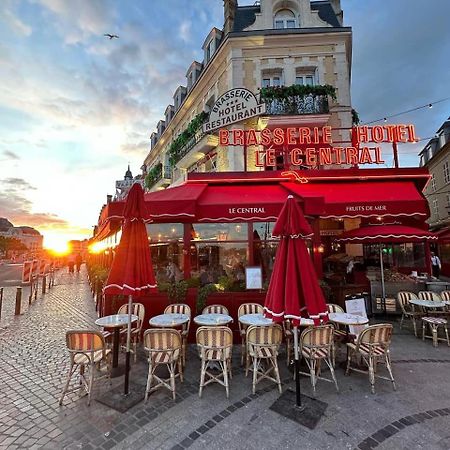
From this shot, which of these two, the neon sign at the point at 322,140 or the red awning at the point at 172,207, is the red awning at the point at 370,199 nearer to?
the neon sign at the point at 322,140

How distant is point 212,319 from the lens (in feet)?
19.3

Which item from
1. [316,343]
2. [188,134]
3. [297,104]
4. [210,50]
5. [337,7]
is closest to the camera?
[316,343]

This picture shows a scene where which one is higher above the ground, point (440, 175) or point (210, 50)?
point (210, 50)

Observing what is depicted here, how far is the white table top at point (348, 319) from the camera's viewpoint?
538 centimetres

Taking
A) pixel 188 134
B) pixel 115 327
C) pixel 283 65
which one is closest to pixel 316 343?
pixel 115 327

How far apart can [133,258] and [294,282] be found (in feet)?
9.47

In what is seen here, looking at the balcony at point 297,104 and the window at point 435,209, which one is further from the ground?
the balcony at point 297,104

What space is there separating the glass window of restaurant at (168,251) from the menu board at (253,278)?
7.76ft

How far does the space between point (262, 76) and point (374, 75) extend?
15.2 m

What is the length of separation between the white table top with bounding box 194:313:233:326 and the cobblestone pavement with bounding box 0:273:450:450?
0.95 metres

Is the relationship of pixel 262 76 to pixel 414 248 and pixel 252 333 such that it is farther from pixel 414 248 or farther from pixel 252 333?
pixel 252 333

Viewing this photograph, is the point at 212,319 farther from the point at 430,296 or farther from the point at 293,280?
the point at 430,296

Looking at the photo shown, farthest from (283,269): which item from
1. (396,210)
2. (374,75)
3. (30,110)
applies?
(374,75)

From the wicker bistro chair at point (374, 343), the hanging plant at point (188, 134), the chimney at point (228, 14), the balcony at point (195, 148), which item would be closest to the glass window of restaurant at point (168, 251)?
the wicker bistro chair at point (374, 343)
